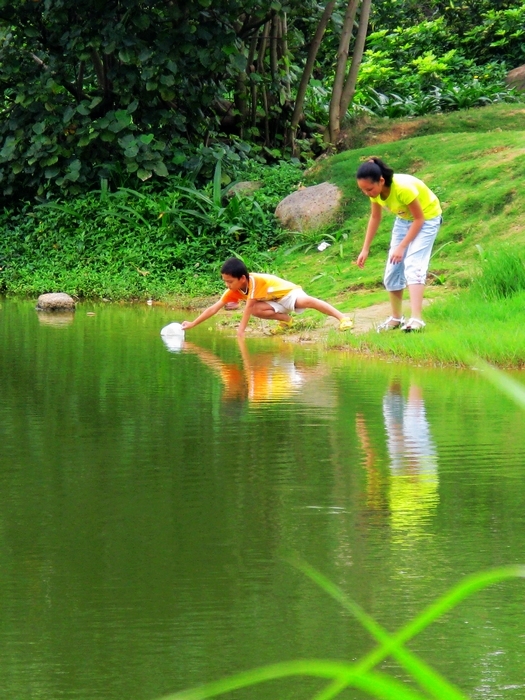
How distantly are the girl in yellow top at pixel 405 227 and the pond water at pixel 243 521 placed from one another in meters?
0.91

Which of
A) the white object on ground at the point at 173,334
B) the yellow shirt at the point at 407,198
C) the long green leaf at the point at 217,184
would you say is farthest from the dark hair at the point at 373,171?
the long green leaf at the point at 217,184

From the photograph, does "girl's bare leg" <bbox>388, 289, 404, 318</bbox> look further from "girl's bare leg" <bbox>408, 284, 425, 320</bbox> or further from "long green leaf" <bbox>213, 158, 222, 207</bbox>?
"long green leaf" <bbox>213, 158, 222, 207</bbox>

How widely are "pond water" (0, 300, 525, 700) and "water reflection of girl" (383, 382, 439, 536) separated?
0.05 feet

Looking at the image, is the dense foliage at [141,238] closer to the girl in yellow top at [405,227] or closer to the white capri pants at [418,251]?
the girl in yellow top at [405,227]

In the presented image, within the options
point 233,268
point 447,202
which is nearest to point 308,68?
point 447,202

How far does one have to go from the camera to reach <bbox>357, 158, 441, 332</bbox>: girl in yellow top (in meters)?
8.16

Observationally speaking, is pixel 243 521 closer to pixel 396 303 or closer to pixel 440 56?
pixel 396 303

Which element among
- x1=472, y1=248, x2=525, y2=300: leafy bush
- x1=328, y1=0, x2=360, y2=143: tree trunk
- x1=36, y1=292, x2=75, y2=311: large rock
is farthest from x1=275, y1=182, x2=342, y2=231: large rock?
x1=472, y1=248, x2=525, y2=300: leafy bush

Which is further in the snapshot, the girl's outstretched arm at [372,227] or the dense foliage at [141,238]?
the dense foliage at [141,238]

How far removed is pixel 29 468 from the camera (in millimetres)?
5066

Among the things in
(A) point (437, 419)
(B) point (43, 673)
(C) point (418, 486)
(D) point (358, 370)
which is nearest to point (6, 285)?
(D) point (358, 370)

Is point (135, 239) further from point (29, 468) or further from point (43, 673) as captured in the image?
point (43, 673)

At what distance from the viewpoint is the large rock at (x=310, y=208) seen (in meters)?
14.0

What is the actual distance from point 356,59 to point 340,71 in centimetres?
29
